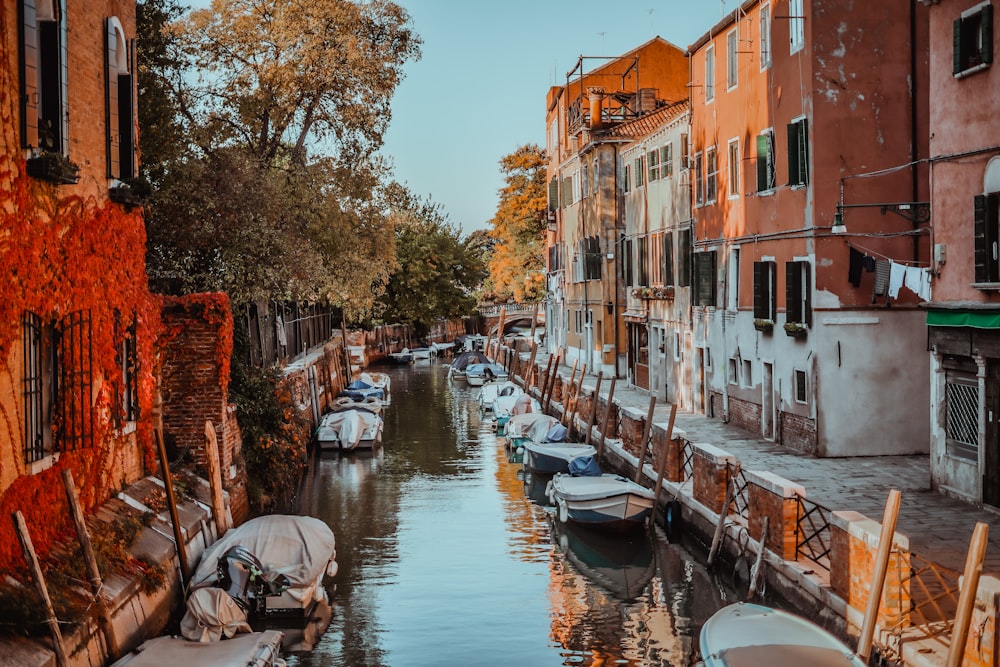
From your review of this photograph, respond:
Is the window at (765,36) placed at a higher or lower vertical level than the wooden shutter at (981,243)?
higher

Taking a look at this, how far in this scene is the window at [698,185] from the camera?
27469 millimetres

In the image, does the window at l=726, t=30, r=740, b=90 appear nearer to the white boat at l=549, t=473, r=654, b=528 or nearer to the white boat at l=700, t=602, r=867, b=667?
the white boat at l=549, t=473, r=654, b=528

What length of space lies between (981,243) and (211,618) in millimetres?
11581

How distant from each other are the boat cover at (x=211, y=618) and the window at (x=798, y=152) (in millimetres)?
13810

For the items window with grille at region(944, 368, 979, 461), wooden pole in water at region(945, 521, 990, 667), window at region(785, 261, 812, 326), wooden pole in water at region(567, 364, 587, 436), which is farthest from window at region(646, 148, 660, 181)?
wooden pole in water at region(945, 521, 990, 667)

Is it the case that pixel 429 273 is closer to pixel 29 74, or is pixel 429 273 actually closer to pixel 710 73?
pixel 710 73

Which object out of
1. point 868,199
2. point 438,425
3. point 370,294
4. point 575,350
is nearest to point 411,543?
point 868,199

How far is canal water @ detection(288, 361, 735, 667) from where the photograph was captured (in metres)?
13.6

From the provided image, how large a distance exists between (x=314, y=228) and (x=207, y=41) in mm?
5645

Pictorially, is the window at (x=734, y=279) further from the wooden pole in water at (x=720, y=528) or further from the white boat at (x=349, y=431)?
the white boat at (x=349, y=431)

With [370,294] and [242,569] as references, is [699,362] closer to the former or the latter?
[370,294]

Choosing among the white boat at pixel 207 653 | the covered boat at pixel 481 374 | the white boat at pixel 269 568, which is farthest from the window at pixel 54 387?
the covered boat at pixel 481 374

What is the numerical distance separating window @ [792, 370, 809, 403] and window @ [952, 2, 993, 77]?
7.37 m

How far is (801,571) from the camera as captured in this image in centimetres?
1284
